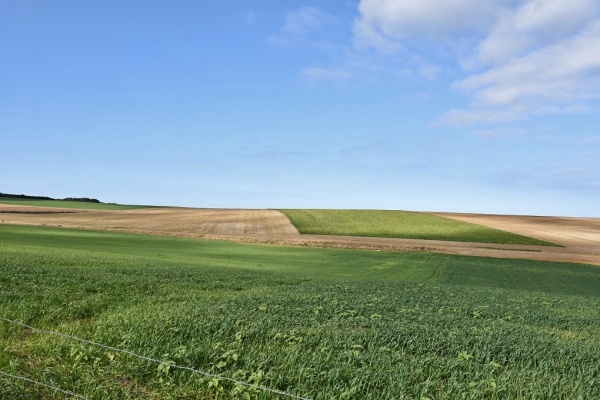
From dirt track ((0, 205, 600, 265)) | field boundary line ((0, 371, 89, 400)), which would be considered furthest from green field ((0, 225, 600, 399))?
dirt track ((0, 205, 600, 265))

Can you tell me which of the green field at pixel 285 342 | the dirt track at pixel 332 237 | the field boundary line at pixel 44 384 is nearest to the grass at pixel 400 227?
the dirt track at pixel 332 237

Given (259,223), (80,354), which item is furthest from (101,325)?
(259,223)

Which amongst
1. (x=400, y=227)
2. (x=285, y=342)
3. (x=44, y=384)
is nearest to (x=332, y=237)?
(x=400, y=227)

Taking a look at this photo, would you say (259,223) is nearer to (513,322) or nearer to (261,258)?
(261,258)

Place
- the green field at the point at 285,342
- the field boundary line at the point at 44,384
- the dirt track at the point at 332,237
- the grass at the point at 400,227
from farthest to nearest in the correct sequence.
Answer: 1. the grass at the point at 400,227
2. the dirt track at the point at 332,237
3. the green field at the point at 285,342
4. the field boundary line at the point at 44,384

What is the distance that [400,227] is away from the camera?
78.2 m

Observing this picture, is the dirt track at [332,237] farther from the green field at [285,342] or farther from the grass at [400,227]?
the green field at [285,342]

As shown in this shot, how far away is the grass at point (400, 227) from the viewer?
69.4 meters

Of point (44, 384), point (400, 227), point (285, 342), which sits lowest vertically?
point (44, 384)

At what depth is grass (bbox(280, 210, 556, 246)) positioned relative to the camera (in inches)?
2731

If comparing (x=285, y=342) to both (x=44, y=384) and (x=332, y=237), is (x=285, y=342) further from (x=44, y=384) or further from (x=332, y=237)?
(x=332, y=237)

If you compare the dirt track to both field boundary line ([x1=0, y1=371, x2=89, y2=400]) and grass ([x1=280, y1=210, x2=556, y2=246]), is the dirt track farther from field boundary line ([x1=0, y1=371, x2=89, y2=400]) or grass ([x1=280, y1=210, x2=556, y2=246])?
field boundary line ([x1=0, y1=371, x2=89, y2=400])

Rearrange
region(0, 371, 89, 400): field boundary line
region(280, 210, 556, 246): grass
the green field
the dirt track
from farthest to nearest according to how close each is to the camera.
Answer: region(280, 210, 556, 246): grass → the dirt track → the green field → region(0, 371, 89, 400): field boundary line

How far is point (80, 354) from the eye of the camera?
9547 millimetres
